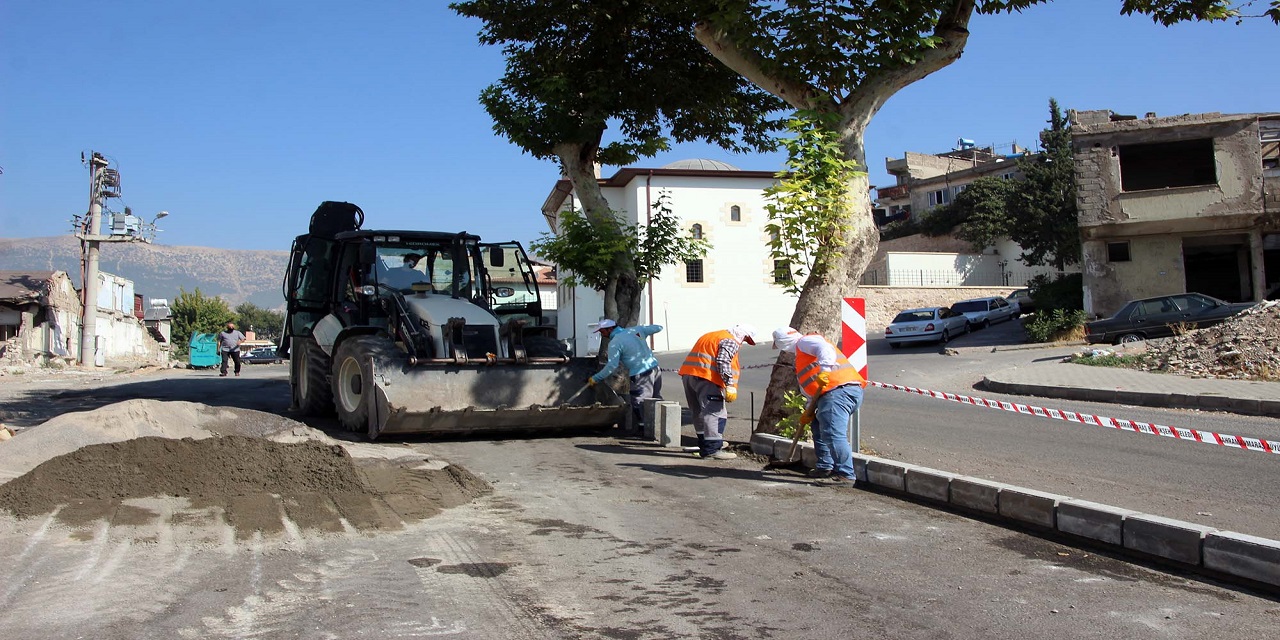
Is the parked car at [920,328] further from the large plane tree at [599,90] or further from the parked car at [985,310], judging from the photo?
the large plane tree at [599,90]

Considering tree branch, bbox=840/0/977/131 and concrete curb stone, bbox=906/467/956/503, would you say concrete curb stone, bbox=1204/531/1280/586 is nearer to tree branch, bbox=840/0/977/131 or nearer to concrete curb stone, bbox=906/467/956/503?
concrete curb stone, bbox=906/467/956/503

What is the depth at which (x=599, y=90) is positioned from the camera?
555 inches

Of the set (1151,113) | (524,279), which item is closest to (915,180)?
(1151,113)

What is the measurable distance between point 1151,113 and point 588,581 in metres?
39.4

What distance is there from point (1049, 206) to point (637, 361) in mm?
38333

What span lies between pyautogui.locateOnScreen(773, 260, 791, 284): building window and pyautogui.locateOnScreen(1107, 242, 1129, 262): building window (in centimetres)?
2225

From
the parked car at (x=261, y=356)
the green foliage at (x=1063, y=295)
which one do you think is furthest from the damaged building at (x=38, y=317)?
the green foliage at (x=1063, y=295)

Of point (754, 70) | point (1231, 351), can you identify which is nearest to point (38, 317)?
point (754, 70)

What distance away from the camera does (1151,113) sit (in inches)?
1473

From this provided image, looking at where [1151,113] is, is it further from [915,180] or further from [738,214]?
[915,180]

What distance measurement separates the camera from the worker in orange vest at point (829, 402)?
8.16 meters

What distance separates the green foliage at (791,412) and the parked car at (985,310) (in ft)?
86.8

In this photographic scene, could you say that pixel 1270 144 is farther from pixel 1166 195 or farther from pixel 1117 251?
pixel 1117 251

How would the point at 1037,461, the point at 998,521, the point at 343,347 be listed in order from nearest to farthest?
the point at 998,521 < the point at 1037,461 < the point at 343,347
